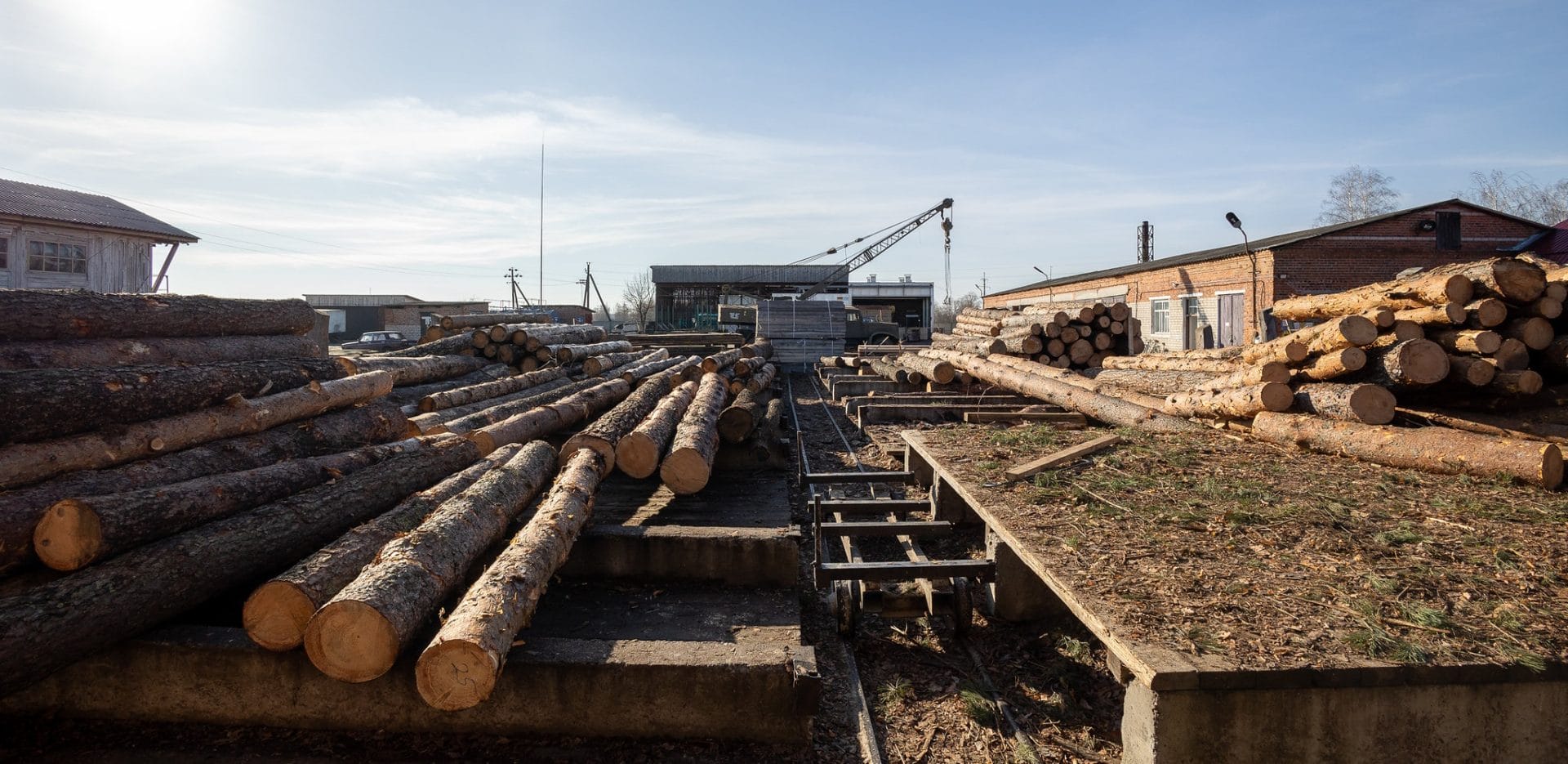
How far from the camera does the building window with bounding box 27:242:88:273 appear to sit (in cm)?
1856

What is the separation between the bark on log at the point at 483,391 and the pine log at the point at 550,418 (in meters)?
1.28

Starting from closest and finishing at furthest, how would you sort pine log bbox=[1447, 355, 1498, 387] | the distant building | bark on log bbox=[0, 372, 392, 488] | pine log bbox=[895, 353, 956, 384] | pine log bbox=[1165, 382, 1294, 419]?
bark on log bbox=[0, 372, 392, 488] → pine log bbox=[1447, 355, 1498, 387] → pine log bbox=[1165, 382, 1294, 419] → pine log bbox=[895, 353, 956, 384] → the distant building

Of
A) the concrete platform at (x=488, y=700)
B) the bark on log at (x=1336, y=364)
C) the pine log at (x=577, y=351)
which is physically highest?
the pine log at (x=577, y=351)

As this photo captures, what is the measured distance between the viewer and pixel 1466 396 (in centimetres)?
637

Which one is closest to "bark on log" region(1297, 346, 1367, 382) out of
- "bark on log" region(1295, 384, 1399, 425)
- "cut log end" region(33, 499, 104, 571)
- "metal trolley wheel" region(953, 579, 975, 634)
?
"bark on log" region(1295, 384, 1399, 425)

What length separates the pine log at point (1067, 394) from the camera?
7.89 m

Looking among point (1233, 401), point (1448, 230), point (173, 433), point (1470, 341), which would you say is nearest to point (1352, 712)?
point (1470, 341)

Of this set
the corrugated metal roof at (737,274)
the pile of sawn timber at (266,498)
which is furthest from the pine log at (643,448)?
the corrugated metal roof at (737,274)

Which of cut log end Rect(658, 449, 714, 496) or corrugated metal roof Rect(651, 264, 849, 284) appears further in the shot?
corrugated metal roof Rect(651, 264, 849, 284)

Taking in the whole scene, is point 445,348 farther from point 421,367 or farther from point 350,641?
point 350,641

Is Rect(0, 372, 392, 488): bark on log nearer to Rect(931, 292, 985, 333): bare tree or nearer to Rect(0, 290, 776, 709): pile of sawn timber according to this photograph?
Rect(0, 290, 776, 709): pile of sawn timber

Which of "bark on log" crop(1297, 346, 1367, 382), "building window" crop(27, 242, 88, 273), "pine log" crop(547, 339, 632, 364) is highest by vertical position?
"building window" crop(27, 242, 88, 273)

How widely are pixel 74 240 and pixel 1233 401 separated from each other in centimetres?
2522

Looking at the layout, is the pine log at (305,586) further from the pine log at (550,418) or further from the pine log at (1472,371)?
the pine log at (1472,371)
